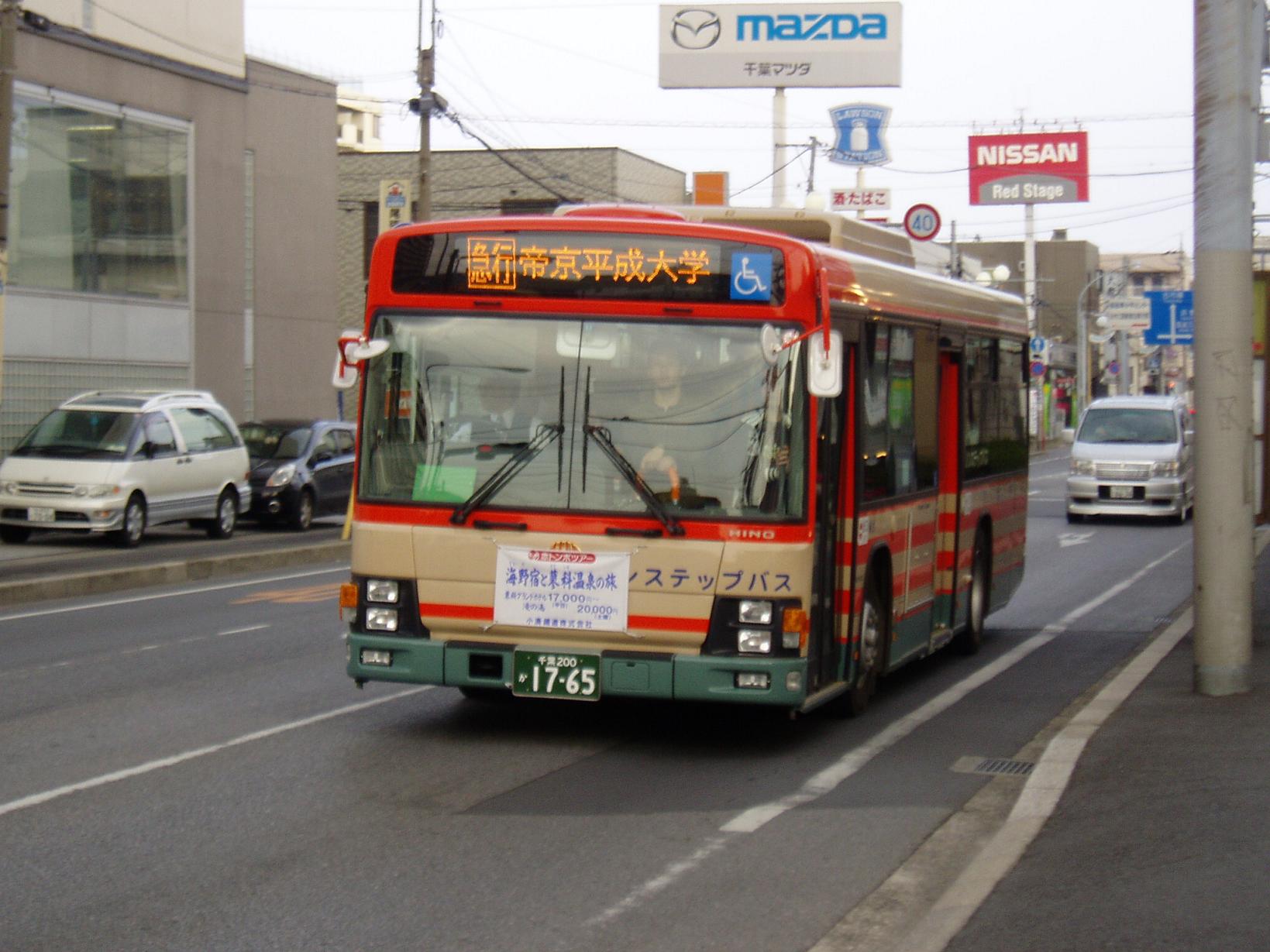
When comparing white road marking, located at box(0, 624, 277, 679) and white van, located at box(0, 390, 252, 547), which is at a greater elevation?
white van, located at box(0, 390, 252, 547)

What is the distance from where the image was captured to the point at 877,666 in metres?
10.9

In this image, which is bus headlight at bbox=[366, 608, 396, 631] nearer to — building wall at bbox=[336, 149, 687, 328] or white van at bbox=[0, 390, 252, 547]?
white van at bbox=[0, 390, 252, 547]

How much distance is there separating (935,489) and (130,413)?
563 inches

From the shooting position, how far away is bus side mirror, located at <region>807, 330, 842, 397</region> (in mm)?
8492

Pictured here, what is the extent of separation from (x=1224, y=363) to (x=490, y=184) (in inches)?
1771

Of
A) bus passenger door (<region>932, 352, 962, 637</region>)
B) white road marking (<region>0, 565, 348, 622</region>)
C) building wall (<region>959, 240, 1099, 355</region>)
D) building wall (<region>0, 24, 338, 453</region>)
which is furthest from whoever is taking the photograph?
building wall (<region>959, 240, 1099, 355</region>)

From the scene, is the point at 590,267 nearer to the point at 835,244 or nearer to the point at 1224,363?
the point at 835,244

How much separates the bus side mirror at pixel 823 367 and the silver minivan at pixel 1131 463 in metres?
21.6

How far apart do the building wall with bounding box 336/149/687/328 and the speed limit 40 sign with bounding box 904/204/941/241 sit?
14761mm

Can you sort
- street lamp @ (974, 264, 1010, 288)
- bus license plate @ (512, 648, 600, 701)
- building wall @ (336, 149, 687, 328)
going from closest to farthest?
bus license plate @ (512, 648, 600, 701)
street lamp @ (974, 264, 1010, 288)
building wall @ (336, 149, 687, 328)

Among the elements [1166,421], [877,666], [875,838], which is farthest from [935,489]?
[1166,421]

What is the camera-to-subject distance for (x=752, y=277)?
8898 millimetres

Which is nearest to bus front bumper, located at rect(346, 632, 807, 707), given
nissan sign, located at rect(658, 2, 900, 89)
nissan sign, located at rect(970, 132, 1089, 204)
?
nissan sign, located at rect(658, 2, 900, 89)

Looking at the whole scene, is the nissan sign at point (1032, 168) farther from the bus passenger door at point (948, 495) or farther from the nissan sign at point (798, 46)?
the bus passenger door at point (948, 495)
